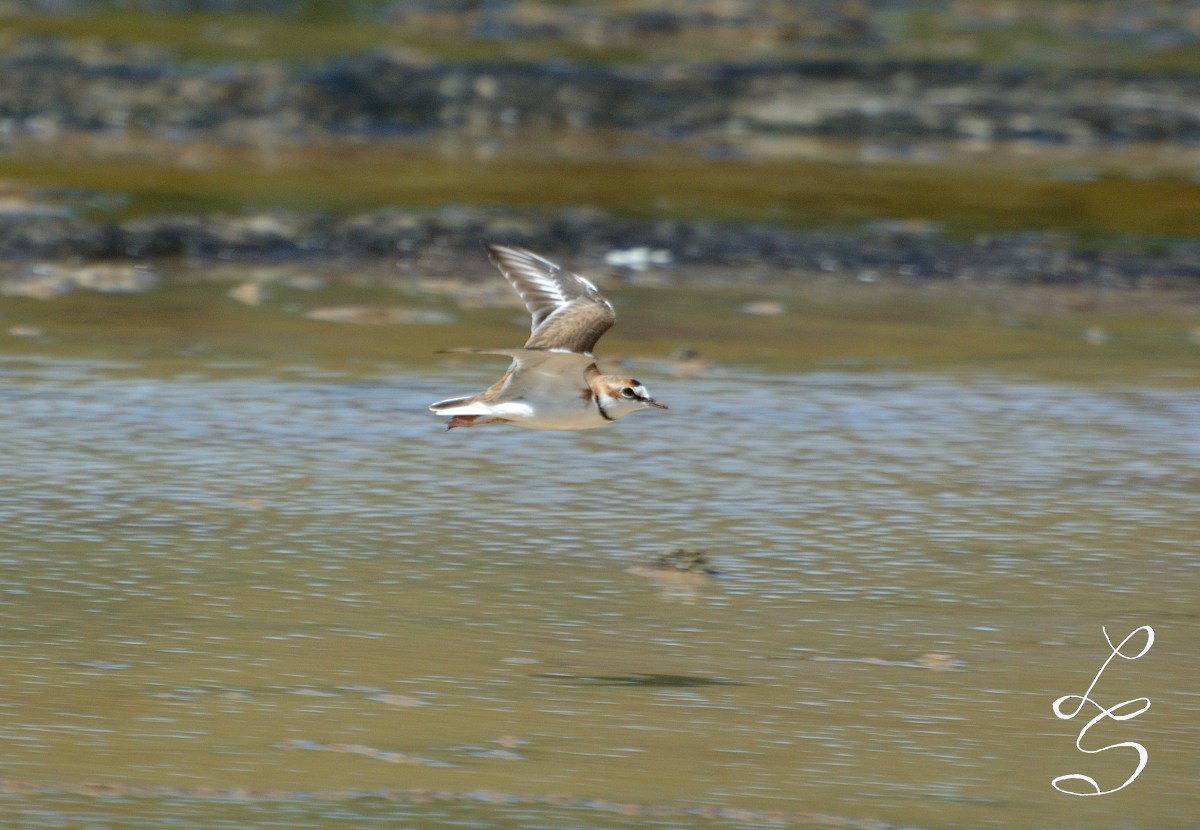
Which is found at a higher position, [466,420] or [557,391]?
[557,391]

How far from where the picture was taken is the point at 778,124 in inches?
545

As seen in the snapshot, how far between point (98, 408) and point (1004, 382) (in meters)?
3.03

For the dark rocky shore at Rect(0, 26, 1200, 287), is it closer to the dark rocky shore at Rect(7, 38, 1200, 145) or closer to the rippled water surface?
the dark rocky shore at Rect(7, 38, 1200, 145)

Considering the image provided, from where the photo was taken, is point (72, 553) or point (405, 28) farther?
point (405, 28)

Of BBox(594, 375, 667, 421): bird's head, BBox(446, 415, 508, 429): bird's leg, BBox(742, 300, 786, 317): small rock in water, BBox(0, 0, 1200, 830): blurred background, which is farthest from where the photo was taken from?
BBox(742, 300, 786, 317): small rock in water

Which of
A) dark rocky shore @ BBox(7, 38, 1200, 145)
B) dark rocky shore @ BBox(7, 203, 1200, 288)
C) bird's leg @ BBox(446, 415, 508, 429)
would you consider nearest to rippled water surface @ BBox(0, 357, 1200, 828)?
bird's leg @ BBox(446, 415, 508, 429)

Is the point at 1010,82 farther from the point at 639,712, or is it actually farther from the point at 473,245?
the point at 639,712

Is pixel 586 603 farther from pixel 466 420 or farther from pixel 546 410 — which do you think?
pixel 466 420

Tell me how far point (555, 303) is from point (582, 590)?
1114mm

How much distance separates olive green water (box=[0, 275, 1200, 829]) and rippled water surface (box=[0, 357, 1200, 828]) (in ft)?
0.04

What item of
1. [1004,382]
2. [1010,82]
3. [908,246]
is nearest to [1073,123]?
[1010,82]

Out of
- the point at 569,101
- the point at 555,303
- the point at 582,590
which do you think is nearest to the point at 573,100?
the point at 569,101

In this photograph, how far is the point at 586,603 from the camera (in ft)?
15.7

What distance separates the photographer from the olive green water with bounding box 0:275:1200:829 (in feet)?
12.1
